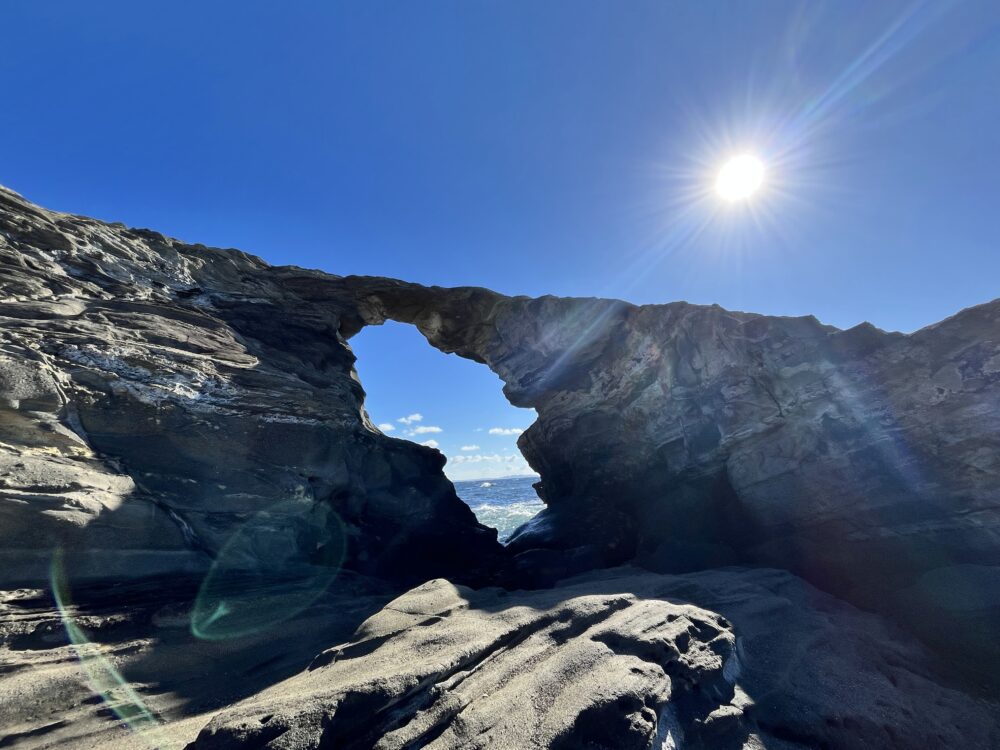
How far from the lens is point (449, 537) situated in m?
16.0

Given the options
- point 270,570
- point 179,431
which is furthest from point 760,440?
point 179,431

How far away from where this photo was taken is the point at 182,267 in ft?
50.2

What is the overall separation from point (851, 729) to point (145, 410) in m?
14.5

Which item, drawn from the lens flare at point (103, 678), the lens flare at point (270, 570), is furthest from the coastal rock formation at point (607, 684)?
the lens flare at point (270, 570)

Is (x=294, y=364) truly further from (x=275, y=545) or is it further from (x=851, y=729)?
(x=851, y=729)

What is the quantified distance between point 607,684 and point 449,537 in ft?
36.9

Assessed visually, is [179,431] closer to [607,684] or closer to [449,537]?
[449,537]

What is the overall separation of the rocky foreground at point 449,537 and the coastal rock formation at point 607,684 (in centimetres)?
5

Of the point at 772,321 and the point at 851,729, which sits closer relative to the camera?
the point at 851,729

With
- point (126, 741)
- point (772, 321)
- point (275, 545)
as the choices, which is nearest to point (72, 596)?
point (126, 741)

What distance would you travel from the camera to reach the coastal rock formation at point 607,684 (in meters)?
4.62

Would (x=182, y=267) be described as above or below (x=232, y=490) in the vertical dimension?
above

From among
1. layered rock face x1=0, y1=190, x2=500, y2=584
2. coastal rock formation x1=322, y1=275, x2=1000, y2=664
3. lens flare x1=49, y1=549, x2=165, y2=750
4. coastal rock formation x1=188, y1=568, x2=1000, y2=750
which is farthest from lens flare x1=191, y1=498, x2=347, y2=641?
coastal rock formation x1=322, y1=275, x2=1000, y2=664

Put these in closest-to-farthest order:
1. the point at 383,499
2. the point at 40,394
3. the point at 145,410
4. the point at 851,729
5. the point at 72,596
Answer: the point at 851,729, the point at 72,596, the point at 40,394, the point at 145,410, the point at 383,499
